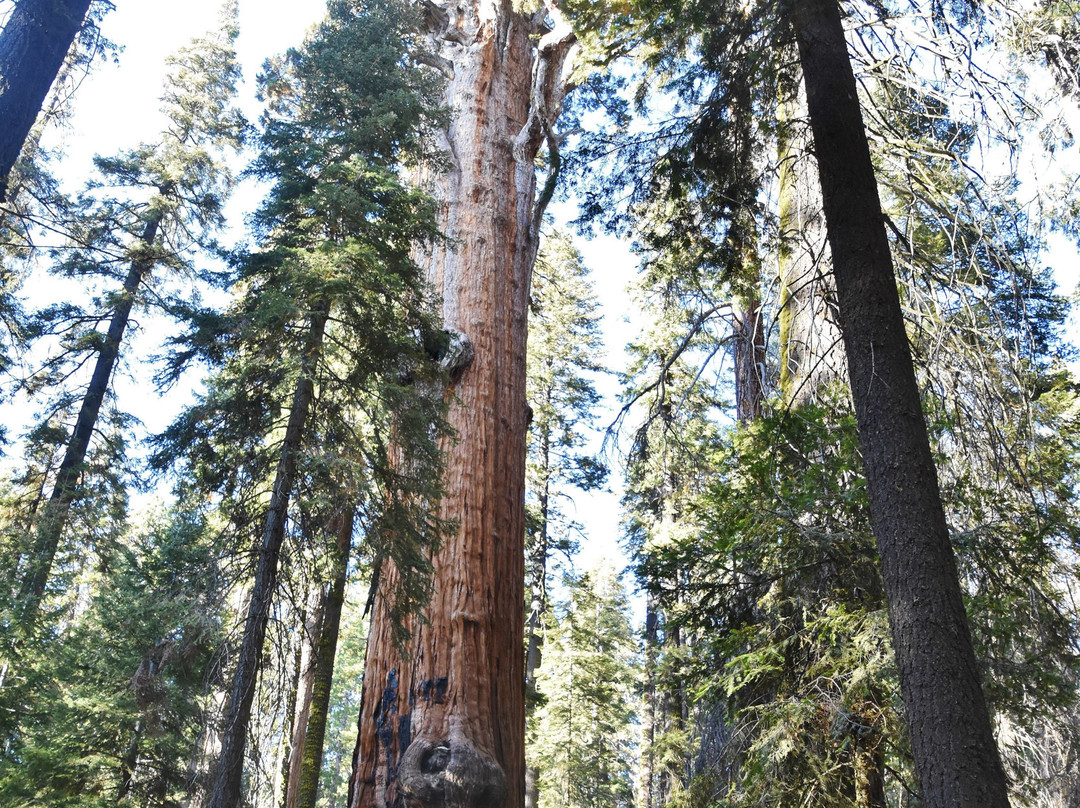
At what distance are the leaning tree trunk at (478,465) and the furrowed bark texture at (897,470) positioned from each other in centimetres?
254

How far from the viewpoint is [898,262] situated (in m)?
6.64

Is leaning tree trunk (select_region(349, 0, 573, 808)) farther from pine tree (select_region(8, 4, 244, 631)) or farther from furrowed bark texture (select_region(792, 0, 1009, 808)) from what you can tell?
pine tree (select_region(8, 4, 244, 631))

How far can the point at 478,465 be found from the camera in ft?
19.6

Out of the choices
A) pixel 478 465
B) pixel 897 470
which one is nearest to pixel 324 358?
pixel 478 465

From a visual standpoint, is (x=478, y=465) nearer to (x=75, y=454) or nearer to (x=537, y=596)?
(x=75, y=454)

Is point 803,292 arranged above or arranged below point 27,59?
below

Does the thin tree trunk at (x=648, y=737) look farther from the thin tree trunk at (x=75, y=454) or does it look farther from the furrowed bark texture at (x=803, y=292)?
the thin tree trunk at (x=75, y=454)

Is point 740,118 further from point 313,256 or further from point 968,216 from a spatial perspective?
point 313,256

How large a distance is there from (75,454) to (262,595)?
10.6 metres

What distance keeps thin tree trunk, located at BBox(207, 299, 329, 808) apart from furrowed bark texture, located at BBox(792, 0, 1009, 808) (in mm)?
3473

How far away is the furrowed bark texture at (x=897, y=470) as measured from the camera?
3.43 meters

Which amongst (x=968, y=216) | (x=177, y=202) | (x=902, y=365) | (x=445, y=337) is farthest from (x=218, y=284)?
(x=177, y=202)

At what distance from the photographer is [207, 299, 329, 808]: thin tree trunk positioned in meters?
4.63

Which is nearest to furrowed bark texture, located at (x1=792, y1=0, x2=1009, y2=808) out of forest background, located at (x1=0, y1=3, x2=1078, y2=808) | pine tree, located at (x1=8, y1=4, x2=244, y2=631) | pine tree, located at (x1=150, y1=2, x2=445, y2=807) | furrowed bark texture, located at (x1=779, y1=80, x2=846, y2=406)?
forest background, located at (x1=0, y1=3, x2=1078, y2=808)
